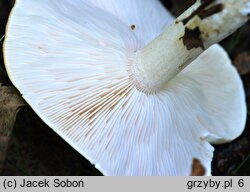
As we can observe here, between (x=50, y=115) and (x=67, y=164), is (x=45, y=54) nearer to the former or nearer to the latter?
(x=50, y=115)

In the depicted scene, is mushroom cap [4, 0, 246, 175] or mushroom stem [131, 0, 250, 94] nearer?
mushroom stem [131, 0, 250, 94]

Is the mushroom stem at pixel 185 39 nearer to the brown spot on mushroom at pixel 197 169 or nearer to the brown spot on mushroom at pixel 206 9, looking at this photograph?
the brown spot on mushroom at pixel 206 9

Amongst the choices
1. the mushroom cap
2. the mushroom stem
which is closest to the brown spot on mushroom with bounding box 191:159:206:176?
the mushroom cap

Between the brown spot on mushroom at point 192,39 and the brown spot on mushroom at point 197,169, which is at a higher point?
the brown spot on mushroom at point 192,39

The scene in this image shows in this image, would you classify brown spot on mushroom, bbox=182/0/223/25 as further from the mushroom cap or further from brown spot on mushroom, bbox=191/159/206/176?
brown spot on mushroom, bbox=191/159/206/176

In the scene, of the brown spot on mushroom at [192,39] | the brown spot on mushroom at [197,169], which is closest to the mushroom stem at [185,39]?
the brown spot on mushroom at [192,39]

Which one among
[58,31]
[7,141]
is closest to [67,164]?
[7,141]

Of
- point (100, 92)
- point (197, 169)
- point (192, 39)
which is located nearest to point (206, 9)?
point (192, 39)
